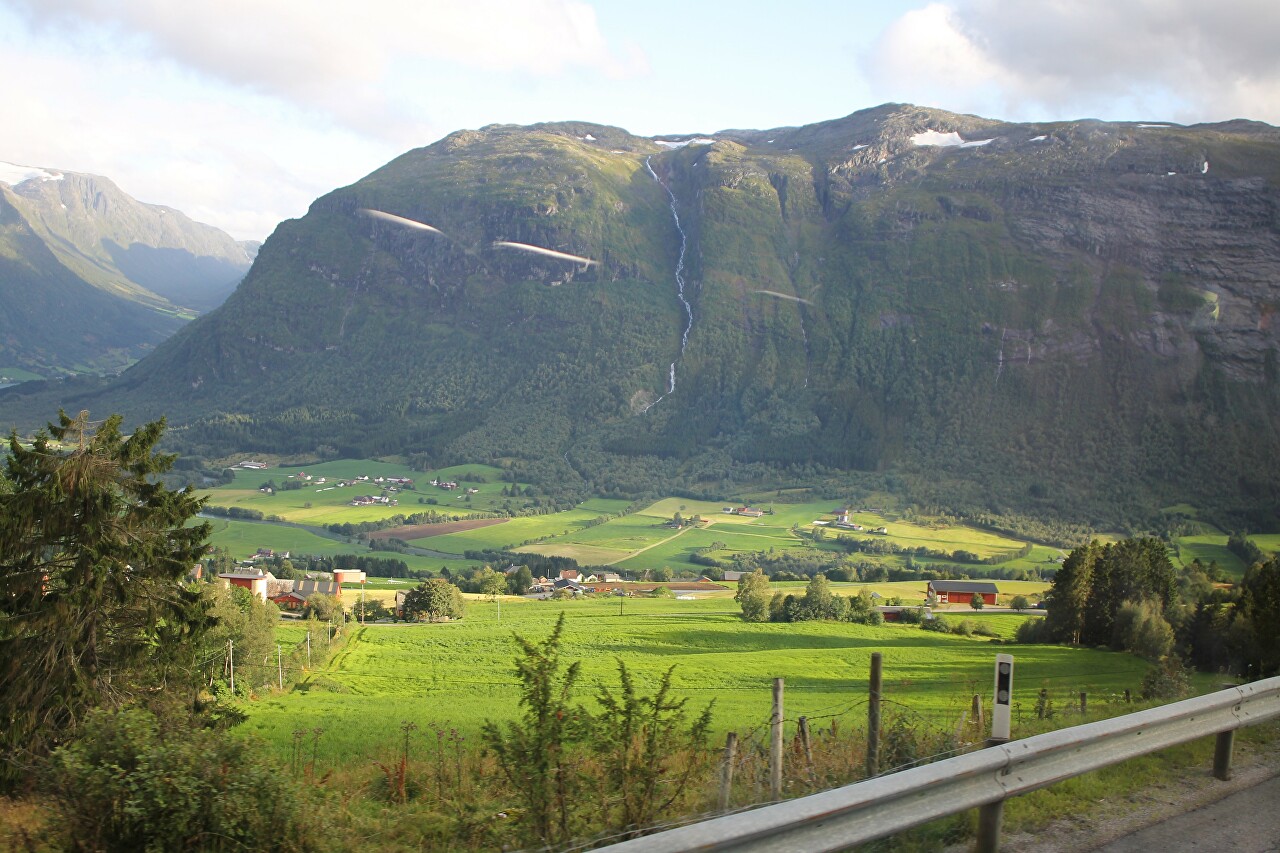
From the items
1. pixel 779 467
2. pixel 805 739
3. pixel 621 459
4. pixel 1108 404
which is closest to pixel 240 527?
pixel 621 459

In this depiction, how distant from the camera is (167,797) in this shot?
6422 millimetres

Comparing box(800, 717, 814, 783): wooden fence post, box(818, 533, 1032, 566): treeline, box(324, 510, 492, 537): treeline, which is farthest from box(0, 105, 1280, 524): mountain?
box(800, 717, 814, 783): wooden fence post

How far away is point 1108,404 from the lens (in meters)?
146

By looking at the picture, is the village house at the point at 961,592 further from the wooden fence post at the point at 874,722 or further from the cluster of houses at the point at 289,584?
the wooden fence post at the point at 874,722

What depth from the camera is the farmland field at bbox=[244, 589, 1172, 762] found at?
26844 mm

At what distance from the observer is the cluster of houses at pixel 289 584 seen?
6300cm

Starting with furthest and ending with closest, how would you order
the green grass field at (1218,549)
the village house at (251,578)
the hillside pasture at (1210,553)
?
1. the green grass field at (1218,549)
2. the hillside pasture at (1210,553)
3. the village house at (251,578)

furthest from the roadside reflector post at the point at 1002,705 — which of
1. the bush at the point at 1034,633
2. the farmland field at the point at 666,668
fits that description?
the bush at the point at 1034,633

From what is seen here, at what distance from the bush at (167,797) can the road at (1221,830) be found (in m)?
5.41

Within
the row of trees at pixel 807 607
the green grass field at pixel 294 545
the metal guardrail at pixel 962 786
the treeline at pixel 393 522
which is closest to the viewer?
the metal guardrail at pixel 962 786

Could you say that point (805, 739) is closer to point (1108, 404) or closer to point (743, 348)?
point (1108, 404)

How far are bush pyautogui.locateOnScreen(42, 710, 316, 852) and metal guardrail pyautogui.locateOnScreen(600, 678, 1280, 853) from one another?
2759 mm

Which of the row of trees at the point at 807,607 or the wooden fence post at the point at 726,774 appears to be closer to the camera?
the wooden fence post at the point at 726,774

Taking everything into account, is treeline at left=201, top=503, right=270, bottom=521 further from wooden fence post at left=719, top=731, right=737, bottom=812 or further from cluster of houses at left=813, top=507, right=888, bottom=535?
wooden fence post at left=719, top=731, right=737, bottom=812
